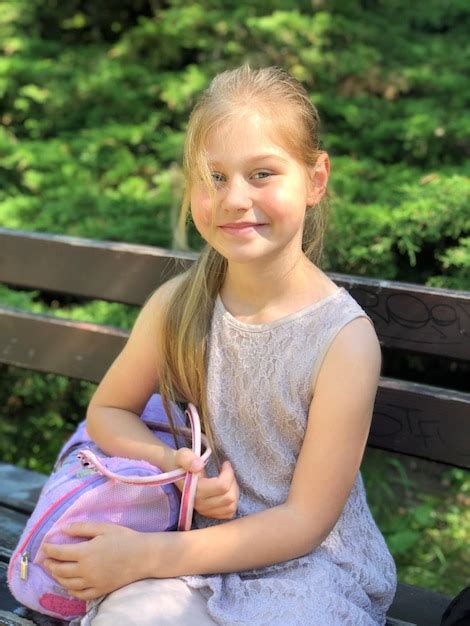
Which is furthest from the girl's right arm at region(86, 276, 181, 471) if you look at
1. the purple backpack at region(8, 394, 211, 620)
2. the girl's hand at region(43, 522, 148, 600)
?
the girl's hand at region(43, 522, 148, 600)

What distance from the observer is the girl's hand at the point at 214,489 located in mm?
1964

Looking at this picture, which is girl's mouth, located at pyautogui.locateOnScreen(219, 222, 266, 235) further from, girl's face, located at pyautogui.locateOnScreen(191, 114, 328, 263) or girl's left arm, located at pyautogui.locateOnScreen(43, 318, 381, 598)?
girl's left arm, located at pyautogui.locateOnScreen(43, 318, 381, 598)

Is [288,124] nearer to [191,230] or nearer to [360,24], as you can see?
[191,230]

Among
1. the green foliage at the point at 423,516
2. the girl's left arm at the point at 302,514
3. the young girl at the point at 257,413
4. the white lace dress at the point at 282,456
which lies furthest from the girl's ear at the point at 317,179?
the green foliage at the point at 423,516

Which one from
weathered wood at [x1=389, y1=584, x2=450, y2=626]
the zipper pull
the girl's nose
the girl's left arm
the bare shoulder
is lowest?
weathered wood at [x1=389, y1=584, x2=450, y2=626]

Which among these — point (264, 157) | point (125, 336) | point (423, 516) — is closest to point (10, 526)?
point (125, 336)

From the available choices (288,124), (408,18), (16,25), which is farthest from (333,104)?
(288,124)

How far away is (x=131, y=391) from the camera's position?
224cm

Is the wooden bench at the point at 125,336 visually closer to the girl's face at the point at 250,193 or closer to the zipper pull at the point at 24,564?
the zipper pull at the point at 24,564

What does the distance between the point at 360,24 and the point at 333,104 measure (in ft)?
1.69

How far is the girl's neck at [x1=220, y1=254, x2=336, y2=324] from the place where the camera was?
6.93ft

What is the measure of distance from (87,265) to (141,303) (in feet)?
0.79

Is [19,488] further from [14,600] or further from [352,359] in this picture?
[352,359]

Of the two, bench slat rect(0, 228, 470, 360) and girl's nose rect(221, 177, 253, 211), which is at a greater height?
girl's nose rect(221, 177, 253, 211)
